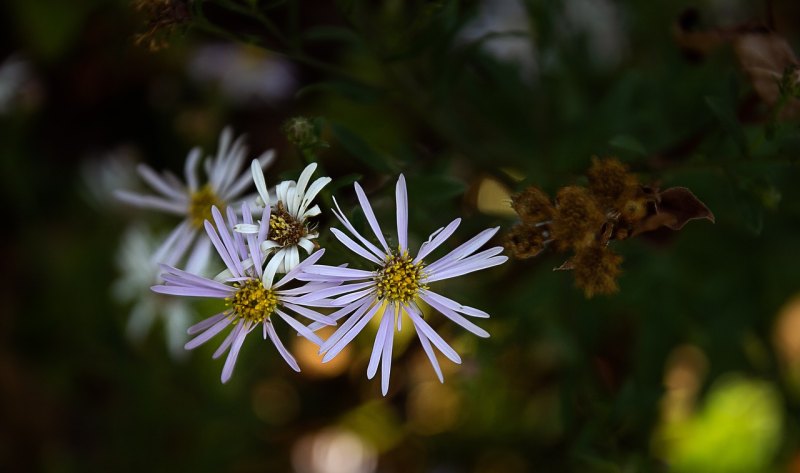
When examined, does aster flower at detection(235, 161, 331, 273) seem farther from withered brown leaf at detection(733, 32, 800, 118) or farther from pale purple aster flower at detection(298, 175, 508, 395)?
withered brown leaf at detection(733, 32, 800, 118)

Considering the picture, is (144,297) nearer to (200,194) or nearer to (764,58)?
(200,194)

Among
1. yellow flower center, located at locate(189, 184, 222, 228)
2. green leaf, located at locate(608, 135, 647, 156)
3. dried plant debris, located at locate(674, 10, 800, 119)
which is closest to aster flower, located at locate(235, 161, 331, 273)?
yellow flower center, located at locate(189, 184, 222, 228)

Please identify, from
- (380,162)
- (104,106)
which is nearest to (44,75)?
(104,106)

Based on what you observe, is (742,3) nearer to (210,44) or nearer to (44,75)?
(210,44)

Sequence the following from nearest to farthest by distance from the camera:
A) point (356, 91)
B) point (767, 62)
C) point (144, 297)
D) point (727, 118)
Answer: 1. point (727, 118)
2. point (767, 62)
3. point (356, 91)
4. point (144, 297)

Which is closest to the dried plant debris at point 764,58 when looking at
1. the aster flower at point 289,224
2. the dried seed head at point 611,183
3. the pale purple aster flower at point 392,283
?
the dried seed head at point 611,183

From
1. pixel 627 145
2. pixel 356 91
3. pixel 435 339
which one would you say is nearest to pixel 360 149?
pixel 356 91
